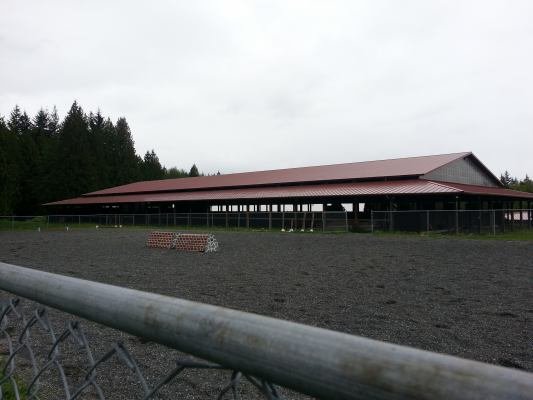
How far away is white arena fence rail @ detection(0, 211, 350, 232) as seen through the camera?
31.8 metres

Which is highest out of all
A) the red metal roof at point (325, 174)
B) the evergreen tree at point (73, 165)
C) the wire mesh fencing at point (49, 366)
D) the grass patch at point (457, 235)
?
the evergreen tree at point (73, 165)

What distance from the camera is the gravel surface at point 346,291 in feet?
17.6

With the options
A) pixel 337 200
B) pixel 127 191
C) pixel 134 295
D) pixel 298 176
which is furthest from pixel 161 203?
pixel 134 295

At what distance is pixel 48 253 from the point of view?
58.1 ft

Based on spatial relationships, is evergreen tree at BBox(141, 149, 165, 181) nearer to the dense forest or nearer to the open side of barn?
the dense forest

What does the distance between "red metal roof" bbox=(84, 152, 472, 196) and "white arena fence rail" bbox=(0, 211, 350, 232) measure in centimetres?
625

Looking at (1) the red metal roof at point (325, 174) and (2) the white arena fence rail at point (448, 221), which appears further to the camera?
(1) the red metal roof at point (325, 174)

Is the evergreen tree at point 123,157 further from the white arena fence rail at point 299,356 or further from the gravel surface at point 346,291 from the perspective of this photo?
the white arena fence rail at point 299,356

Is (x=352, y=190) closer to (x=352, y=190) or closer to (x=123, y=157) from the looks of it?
(x=352, y=190)

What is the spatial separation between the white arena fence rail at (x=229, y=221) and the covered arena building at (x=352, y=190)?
190cm

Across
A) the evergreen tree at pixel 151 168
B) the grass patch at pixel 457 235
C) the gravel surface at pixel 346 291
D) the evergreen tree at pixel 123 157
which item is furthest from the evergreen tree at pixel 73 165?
the grass patch at pixel 457 235

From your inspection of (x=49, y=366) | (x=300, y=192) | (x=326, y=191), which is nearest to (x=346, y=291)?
(x=49, y=366)

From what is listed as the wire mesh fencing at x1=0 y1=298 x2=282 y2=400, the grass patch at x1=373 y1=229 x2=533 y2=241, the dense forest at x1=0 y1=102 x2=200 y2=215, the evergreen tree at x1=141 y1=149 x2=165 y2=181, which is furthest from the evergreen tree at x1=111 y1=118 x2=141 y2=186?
the wire mesh fencing at x1=0 y1=298 x2=282 y2=400

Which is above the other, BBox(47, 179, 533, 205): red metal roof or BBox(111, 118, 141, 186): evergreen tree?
BBox(111, 118, 141, 186): evergreen tree
